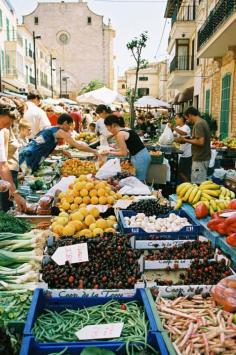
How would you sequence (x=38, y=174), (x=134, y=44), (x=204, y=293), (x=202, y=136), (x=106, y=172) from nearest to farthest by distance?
(x=204, y=293), (x=106, y=172), (x=38, y=174), (x=202, y=136), (x=134, y=44)

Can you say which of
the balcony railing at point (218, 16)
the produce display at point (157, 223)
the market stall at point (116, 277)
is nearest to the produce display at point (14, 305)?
the market stall at point (116, 277)

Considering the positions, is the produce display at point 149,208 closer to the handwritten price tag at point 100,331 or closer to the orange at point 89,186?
the orange at point 89,186

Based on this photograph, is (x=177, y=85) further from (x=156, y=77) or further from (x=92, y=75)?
(x=156, y=77)

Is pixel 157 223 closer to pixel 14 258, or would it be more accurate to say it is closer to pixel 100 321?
pixel 14 258

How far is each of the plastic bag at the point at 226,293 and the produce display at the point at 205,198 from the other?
1596mm

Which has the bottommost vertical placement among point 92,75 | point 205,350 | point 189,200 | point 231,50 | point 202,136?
point 205,350

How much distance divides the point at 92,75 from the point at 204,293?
6766 cm

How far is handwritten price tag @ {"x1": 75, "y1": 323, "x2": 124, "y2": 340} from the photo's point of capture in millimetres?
2307

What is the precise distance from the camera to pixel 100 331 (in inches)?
92.8

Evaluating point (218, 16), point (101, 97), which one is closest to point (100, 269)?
point (218, 16)

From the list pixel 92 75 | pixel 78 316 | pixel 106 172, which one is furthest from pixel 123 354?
pixel 92 75

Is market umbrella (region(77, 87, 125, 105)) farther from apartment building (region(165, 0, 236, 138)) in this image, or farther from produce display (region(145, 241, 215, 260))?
produce display (region(145, 241, 215, 260))

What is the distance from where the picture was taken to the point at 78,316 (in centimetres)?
262

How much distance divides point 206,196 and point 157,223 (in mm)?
Answer: 1026
